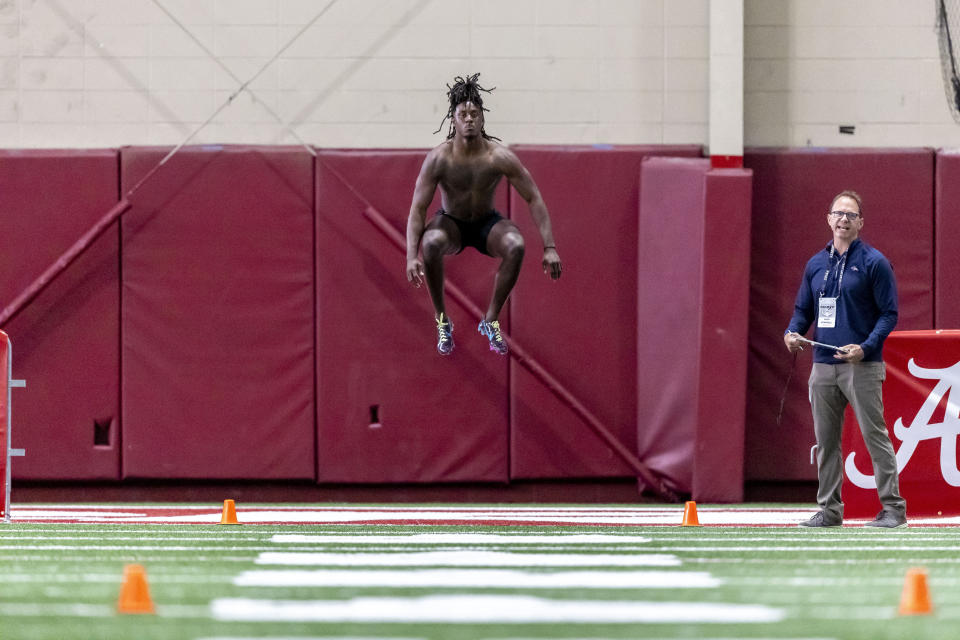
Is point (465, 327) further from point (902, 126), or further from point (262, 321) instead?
point (902, 126)

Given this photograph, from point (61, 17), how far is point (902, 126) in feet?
23.2

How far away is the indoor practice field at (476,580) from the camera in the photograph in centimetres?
380

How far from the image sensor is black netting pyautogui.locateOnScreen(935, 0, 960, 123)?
37.2 feet

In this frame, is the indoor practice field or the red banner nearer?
the indoor practice field

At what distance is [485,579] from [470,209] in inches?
138

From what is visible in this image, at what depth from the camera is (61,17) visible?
36.9ft

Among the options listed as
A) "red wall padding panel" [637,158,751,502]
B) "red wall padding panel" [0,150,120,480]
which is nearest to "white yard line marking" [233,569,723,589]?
"red wall padding panel" [637,158,751,502]

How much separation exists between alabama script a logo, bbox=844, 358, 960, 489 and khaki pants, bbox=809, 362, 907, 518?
1.03 m

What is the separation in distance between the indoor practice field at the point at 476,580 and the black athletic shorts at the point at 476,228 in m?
Answer: 1.64

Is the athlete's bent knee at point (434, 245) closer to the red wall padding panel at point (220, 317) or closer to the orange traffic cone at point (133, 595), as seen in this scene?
the red wall padding panel at point (220, 317)

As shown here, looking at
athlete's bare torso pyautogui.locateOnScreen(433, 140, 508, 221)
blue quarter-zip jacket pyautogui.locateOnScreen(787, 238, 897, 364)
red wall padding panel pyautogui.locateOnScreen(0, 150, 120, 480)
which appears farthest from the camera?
red wall padding panel pyautogui.locateOnScreen(0, 150, 120, 480)

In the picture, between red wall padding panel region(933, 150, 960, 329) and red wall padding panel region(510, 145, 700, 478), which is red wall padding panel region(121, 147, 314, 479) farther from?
red wall padding panel region(933, 150, 960, 329)

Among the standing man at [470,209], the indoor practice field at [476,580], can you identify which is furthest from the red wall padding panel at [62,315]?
the standing man at [470,209]

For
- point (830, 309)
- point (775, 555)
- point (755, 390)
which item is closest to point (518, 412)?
point (755, 390)
